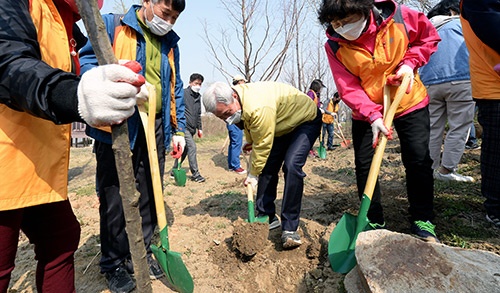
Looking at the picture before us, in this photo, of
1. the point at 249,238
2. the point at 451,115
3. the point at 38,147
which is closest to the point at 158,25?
the point at 38,147

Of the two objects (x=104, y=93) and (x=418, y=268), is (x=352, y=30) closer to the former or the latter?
(x=418, y=268)

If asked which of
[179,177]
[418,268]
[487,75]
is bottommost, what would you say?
[179,177]

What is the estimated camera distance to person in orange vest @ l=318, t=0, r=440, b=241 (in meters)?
2.09

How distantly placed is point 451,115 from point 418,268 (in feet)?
8.18

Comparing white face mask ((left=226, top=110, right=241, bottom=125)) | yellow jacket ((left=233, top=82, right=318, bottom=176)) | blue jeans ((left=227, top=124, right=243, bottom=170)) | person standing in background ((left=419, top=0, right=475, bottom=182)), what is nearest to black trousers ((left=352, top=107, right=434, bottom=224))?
yellow jacket ((left=233, top=82, right=318, bottom=176))

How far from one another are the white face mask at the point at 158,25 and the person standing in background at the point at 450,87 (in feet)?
9.03

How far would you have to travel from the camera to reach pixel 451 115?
133 inches

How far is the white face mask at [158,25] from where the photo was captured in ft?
6.72

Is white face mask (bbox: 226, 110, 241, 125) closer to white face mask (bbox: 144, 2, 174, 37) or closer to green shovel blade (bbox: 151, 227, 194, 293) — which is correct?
white face mask (bbox: 144, 2, 174, 37)

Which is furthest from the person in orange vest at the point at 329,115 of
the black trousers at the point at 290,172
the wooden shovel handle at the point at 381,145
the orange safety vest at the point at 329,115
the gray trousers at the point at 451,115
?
the wooden shovel handle at the point at 381,145

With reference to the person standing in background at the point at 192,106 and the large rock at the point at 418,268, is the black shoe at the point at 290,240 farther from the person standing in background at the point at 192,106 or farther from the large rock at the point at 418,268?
the person standing in background at the point at 192,106

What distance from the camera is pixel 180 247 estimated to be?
2.87m

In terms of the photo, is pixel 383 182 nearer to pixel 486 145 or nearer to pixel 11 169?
pixel 486 145

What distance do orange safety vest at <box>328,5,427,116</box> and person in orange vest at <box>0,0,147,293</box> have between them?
1555 millimetres
